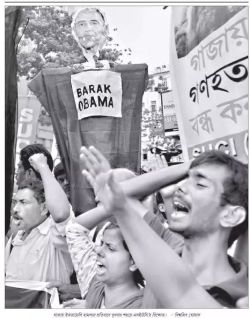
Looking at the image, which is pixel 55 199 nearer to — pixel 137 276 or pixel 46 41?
pixel 137 276

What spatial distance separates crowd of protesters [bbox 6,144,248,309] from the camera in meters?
1.82

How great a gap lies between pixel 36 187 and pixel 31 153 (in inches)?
7.9

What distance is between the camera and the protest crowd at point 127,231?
5.98ft

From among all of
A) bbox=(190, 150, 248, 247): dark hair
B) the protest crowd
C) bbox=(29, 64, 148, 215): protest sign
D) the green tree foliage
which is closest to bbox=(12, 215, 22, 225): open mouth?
the protest crowd

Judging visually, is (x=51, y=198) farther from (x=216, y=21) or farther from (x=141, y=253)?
(x=216, y=21)

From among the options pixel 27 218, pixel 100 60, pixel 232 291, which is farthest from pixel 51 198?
pixel 232 291

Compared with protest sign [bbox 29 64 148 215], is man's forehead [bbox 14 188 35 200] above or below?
below

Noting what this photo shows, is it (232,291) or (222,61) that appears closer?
(232,291)

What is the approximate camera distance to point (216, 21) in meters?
2.69

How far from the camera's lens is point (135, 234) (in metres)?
1.80

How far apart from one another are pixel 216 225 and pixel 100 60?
1.17m

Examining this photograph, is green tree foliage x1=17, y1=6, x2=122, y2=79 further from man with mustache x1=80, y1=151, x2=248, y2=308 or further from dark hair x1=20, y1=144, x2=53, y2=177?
man with mustache x1=80, y1=151, x2=248, y2=308

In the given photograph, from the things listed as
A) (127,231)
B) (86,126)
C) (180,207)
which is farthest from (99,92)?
(127,231)

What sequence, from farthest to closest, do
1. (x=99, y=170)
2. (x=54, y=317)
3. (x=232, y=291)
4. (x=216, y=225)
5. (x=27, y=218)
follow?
1. (x=27, y=218)
2. (x=54, y=317)
3. (x=216, y=225)
4. (x=232, y=291)
5. (x=99, y=170)
